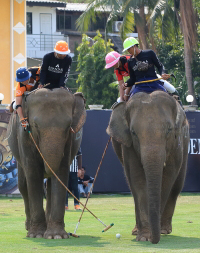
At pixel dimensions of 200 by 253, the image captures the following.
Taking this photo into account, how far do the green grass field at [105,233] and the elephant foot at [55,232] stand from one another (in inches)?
5.8

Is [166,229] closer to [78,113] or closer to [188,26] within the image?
[78,113]

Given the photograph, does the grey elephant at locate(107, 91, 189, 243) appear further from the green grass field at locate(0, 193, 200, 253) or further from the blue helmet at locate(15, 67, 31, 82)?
the blue helmet at locate(15, 67, 31, 82)

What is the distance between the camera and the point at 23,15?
93.2ft

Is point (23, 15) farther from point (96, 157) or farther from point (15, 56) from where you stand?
point (96, 157)

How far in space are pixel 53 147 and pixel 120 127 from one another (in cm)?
104


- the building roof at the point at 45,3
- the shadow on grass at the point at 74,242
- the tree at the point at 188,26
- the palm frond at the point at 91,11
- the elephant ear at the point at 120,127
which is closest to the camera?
the shadow on grass at the point at 74,242

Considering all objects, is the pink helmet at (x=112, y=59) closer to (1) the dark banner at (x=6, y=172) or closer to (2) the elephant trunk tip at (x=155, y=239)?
(2) the elephant trunk tip at (x=155, y=239)

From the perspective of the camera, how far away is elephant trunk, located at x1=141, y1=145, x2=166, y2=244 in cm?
897

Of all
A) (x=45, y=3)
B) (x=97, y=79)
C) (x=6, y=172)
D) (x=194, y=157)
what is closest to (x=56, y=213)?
(x=6, y=172)

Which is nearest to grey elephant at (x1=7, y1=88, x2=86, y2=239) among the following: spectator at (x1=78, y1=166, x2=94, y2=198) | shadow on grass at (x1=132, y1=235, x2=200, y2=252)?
shadow on grass at (x1=132, y1=235, x2=200, y2=252)

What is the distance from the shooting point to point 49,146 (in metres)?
10.1

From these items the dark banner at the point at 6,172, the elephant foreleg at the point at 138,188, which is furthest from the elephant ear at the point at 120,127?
the dark banner at the point at 6,172

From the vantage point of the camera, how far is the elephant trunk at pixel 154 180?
897cm

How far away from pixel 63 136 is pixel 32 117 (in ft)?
1.99
